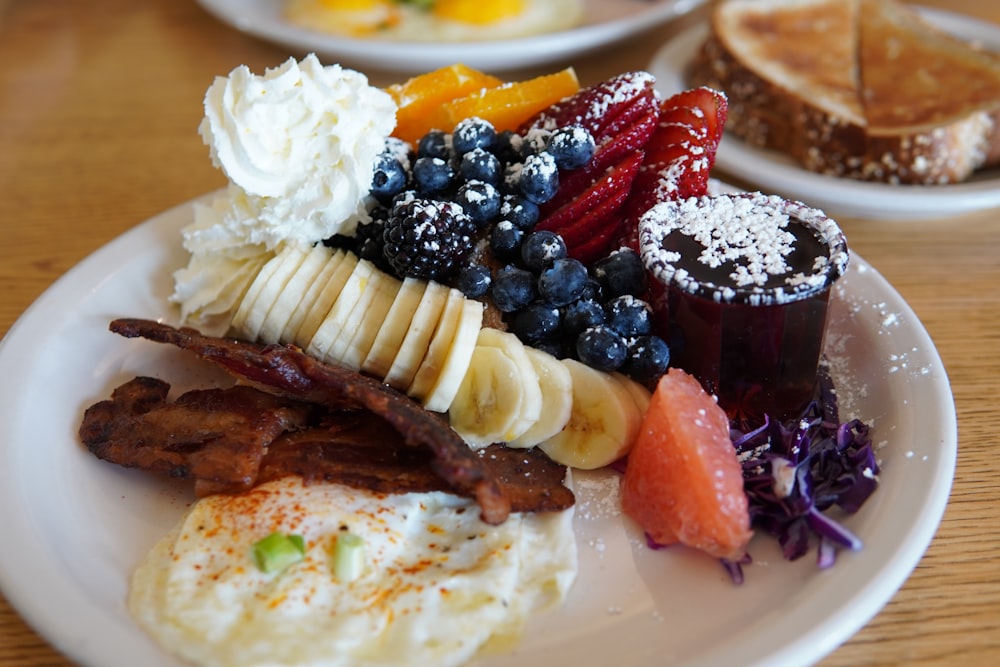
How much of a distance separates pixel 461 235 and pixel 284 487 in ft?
2.10

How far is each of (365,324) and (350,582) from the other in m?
0.62

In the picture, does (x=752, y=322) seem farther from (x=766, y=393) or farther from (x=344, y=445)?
(x=344, y=445)

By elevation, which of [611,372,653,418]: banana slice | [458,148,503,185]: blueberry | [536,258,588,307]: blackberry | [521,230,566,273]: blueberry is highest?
[458,148,503,185]: blueberry

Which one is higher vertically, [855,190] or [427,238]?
[427,238]

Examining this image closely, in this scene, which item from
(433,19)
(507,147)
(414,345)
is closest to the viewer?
(414,345)

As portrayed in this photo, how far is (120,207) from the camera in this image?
2691 millimetres

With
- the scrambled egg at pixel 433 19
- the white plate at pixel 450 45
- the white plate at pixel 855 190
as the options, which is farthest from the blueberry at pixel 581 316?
the scrambled egg at pixel 433 19

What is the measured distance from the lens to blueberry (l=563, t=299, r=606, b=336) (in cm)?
172

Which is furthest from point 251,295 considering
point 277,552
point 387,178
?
point 277,552

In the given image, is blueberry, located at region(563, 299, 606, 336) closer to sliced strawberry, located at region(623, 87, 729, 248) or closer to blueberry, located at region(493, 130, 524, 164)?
sliced strawberry, located at region(623, 87, 729, 248)

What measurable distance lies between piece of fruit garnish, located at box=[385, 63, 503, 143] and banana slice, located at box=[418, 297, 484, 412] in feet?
2.06

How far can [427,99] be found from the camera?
212cm

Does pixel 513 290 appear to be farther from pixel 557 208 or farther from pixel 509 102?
pixel 509 102

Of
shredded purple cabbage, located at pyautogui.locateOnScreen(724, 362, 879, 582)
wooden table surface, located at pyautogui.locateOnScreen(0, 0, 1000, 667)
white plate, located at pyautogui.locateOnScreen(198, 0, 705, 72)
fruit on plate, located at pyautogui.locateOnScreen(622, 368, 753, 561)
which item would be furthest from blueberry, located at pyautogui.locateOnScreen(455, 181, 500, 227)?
white plate, located at pyautogui.locateOnScreen(198, 0, 705, 72)
